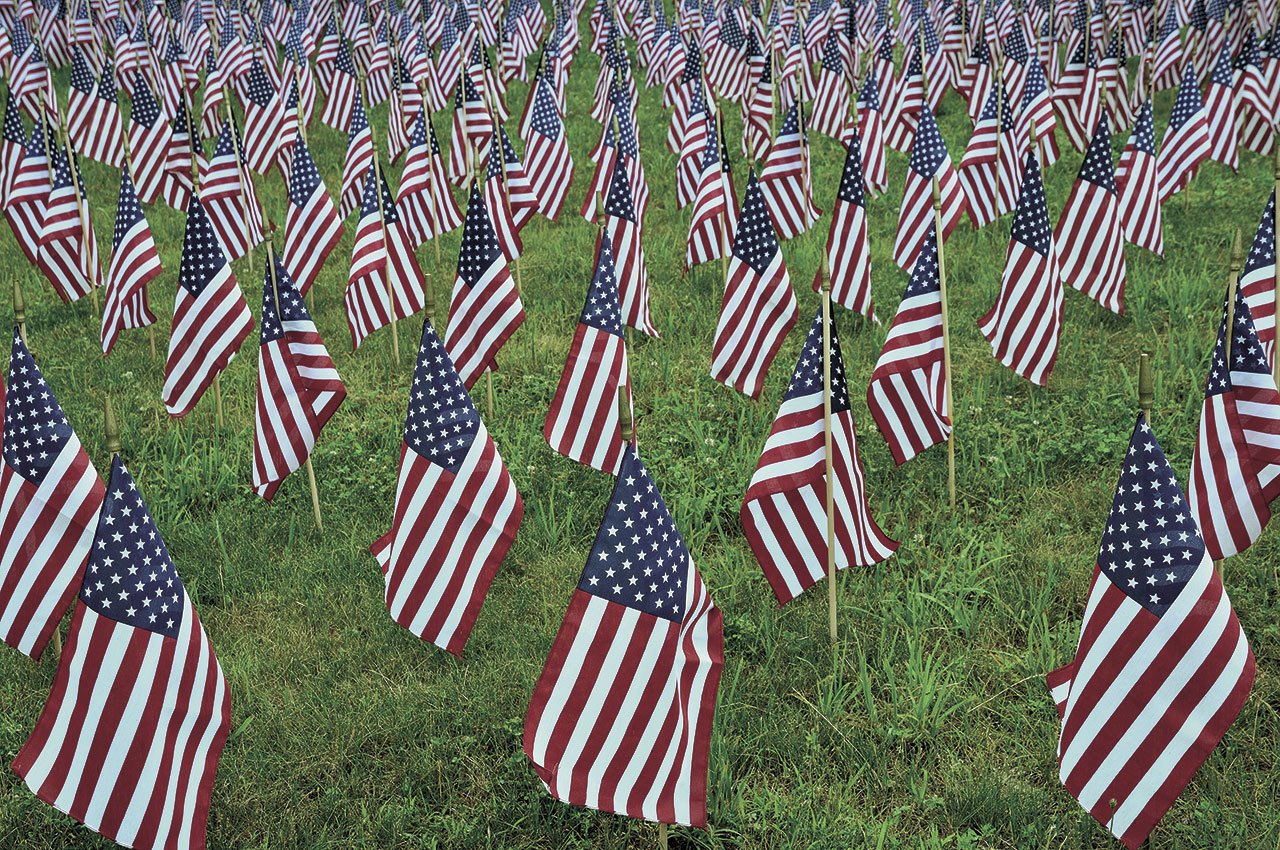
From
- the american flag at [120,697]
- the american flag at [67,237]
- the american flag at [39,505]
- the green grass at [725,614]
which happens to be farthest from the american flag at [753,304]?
the american flag at [67,237]

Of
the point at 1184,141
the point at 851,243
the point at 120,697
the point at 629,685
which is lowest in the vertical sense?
the point at 120,697

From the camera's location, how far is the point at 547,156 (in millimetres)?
13289

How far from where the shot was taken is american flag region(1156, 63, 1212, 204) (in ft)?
40.6

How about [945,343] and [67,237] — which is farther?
[67,237]

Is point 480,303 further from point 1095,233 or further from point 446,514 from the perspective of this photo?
point 1095,233

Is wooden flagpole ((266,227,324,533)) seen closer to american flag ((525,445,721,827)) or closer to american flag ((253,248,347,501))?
american flag ((253,248,347,501))

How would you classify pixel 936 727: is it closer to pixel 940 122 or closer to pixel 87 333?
pixel 87 333

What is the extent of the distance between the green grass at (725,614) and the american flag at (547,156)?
2.32 meters

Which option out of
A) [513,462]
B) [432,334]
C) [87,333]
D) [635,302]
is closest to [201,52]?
[87,333]

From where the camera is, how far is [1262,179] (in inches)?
583

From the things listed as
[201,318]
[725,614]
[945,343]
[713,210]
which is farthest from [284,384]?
[713,210]

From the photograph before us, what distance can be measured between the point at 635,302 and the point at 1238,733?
230 inches

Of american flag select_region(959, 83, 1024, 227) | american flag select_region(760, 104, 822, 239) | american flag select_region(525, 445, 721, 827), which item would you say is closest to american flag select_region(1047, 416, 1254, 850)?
american flag select_region(525, 445, 721, 827)

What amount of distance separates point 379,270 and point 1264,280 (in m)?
6.48
